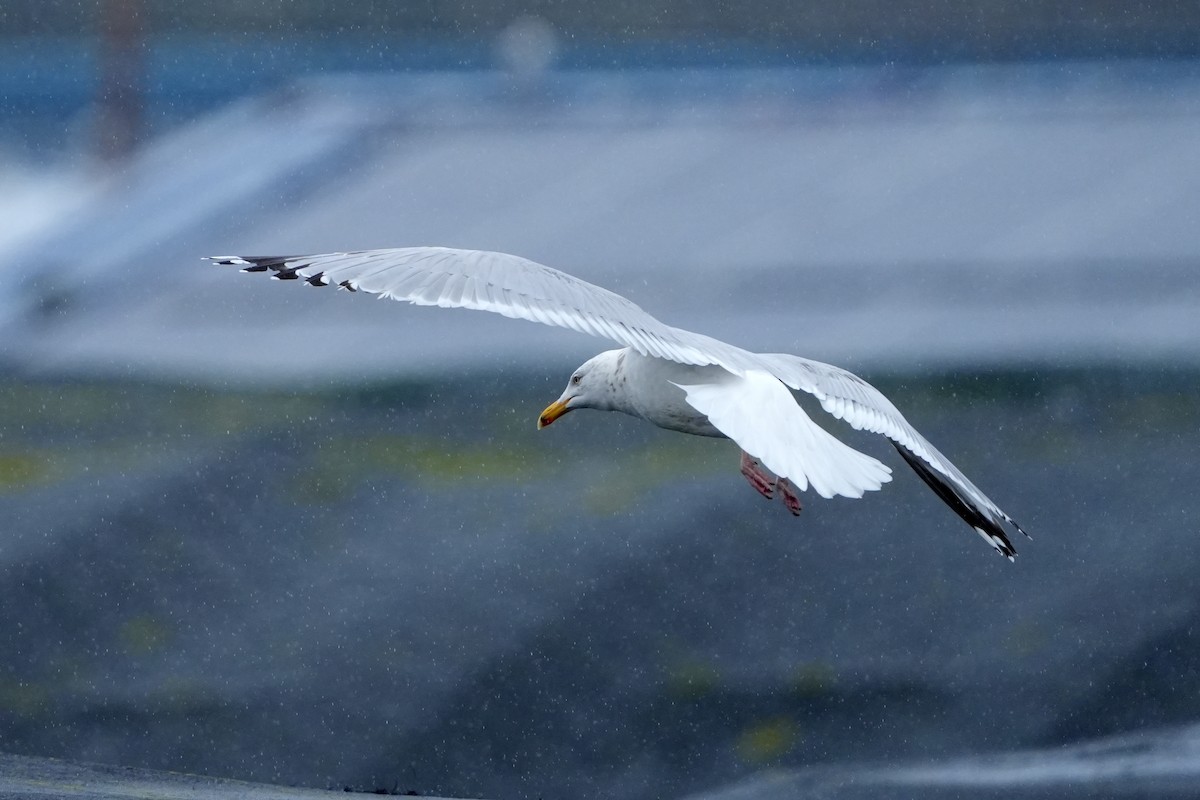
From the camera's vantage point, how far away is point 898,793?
451cm

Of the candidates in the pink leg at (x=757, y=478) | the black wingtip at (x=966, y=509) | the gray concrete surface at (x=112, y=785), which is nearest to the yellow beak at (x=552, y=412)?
the pink leg at (x=757, y=478)

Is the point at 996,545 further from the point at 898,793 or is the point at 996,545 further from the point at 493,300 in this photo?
the point at 898,793

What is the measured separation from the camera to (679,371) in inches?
98.0

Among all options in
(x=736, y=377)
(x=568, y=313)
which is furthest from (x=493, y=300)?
(x=736, y=377)

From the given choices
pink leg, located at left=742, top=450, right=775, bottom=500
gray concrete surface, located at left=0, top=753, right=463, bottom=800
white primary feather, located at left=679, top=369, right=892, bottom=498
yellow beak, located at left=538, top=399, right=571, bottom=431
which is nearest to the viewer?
white primary feather, located at left=679, top=369, right=892, bottom=498

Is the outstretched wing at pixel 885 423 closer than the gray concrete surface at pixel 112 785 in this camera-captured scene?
Yes

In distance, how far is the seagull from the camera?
6.83 feet

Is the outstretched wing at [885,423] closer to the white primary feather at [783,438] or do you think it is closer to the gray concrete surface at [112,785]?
the white primary feather at [783,438]

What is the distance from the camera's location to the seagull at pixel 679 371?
2.08m

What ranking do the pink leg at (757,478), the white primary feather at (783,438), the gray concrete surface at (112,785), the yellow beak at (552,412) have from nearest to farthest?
the white primary feather at (783,438), the pink leg at (757,478), the gray concrete surface at (112,785), the yellow beak at (552,412)

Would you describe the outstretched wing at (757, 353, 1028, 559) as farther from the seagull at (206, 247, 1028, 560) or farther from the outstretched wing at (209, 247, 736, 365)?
the outstretched wing at (209, 247, 736, 365)

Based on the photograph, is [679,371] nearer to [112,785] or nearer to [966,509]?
[966,509]

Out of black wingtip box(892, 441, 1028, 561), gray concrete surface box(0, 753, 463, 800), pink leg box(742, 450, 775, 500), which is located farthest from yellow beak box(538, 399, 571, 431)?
gray concrete surface box(0, 753, 463, 800)

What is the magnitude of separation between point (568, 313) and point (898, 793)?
2828 millimetres
